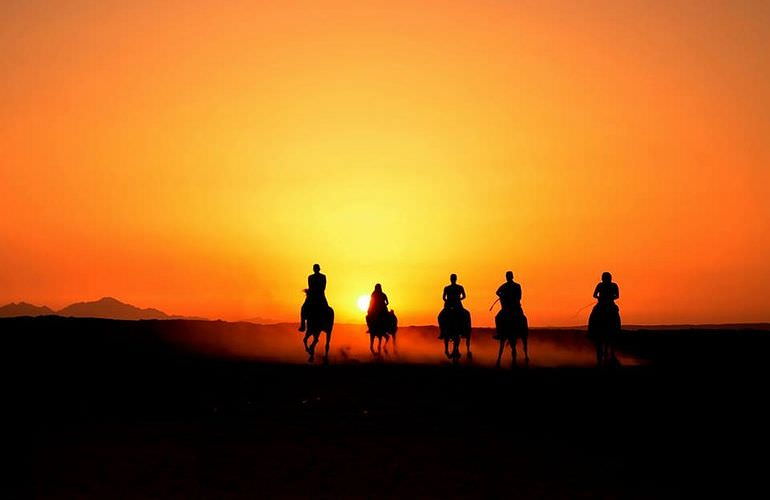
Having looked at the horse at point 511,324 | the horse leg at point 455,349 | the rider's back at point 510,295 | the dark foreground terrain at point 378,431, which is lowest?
the dark foreground terrain at point 378,431

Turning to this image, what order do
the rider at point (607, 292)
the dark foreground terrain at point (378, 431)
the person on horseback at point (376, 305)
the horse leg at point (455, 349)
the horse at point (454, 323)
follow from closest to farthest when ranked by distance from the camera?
the dark foreground terrain at point (378, 431) < the rider at point (607, 292) < the horse leg at point (455, 349) < the horse at point (454, 323) < the person on horseback at point (376, 305)

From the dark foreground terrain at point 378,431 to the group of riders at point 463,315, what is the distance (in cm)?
157

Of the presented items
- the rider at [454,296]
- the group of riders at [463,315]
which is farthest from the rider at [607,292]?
the rider at [454,296]

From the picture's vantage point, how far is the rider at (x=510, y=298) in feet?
109

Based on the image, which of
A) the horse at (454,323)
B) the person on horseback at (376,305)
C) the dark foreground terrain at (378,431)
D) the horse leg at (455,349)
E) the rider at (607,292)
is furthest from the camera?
the person on horseback at (376,305)

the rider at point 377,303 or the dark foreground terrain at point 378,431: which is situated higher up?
the rider at point 377,303

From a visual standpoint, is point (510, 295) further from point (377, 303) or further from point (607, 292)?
point (377, 303)

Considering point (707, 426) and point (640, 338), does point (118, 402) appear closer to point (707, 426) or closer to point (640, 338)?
point (707, 426)

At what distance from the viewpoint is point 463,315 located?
36.9 meters

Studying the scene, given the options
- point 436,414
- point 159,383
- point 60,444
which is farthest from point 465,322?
point 60,444

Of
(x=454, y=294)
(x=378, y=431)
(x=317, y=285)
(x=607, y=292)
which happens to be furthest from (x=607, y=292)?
(x=378, y=431)

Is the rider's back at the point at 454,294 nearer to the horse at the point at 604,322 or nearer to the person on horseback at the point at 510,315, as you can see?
the person on horseback at the point at 510,315

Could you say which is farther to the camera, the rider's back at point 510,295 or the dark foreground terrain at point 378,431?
the rider's back at point 510,295

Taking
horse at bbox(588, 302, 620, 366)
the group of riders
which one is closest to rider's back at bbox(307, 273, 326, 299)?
the group of riders
